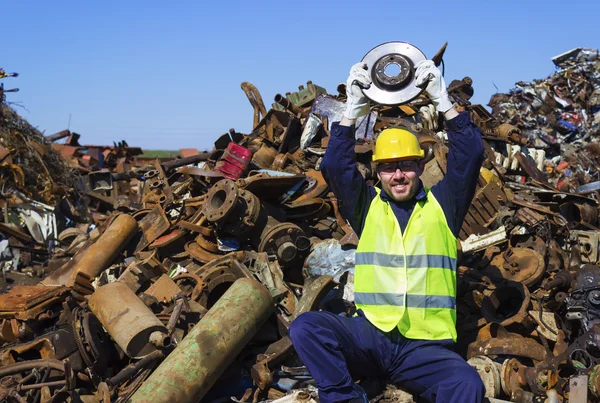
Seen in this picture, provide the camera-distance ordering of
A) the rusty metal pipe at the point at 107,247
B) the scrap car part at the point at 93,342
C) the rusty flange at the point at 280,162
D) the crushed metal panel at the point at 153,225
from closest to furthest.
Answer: the scrap car part at the point at 93,342, the rusty metal pipe at the point at 107,247, the crushed metal panel at the point at 153,225, the rusty flange at the point at 280,162

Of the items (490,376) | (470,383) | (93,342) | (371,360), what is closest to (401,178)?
(371,360)

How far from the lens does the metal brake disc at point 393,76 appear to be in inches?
157

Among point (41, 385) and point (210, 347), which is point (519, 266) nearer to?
point (210, 347)

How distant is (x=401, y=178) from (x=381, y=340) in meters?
0.92

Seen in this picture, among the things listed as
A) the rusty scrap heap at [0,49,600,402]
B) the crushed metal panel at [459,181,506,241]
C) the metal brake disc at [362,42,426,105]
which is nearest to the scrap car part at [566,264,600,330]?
the rusty scrap heap at [0,49,600,402]

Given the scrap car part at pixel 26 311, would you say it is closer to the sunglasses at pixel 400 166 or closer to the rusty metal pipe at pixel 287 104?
the sunglasses at pixel 400 166

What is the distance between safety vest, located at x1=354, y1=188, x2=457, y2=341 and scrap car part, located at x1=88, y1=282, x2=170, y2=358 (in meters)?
1.42

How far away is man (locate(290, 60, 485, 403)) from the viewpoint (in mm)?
3490

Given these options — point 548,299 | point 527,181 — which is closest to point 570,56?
point 527,181

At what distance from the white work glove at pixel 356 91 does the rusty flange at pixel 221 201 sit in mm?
1815

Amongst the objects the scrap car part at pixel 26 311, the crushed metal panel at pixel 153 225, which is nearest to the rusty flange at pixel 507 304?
the crushed metal panel at pixel 153 225

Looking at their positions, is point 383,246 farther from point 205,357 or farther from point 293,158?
point 293,158

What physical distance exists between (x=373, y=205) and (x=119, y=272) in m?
3.26

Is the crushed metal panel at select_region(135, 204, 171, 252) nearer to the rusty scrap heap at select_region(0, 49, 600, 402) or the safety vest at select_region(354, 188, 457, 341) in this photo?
the rusty scrap heap at select_region(0, 49, 600, 402)
